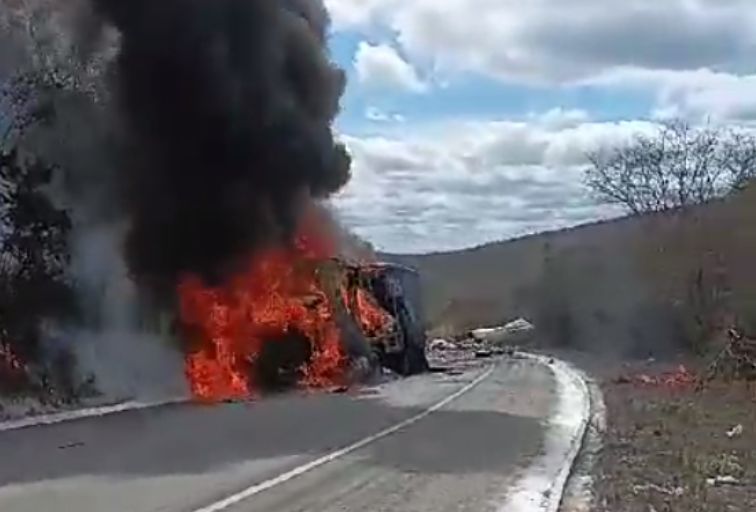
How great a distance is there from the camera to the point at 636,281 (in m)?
65.1

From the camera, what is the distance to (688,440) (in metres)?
20.5

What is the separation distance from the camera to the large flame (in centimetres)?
2885

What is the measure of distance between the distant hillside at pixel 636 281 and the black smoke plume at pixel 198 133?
17357mm

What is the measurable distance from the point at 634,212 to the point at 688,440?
60151mm

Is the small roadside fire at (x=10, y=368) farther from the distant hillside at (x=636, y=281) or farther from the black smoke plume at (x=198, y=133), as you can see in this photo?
the distant hillside at (x=636, y=281)

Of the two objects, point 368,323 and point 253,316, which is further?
point 368,323

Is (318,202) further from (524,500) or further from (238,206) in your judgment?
(524,500)

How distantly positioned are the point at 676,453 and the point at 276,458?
5735 mm

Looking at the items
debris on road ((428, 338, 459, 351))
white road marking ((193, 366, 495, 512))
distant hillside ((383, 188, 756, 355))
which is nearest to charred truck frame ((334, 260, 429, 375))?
distant hillside ((383, 188, 756, 355))

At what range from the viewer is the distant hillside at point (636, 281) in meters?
53.1

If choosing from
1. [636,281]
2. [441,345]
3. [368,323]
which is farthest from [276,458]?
[441,345]

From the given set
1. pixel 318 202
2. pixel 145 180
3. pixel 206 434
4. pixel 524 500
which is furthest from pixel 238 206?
pixel 524 500

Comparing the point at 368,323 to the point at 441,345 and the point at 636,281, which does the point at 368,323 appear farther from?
the point at 441,345

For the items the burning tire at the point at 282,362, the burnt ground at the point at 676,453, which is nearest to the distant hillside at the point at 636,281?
the burning tire at the point at 282,362
